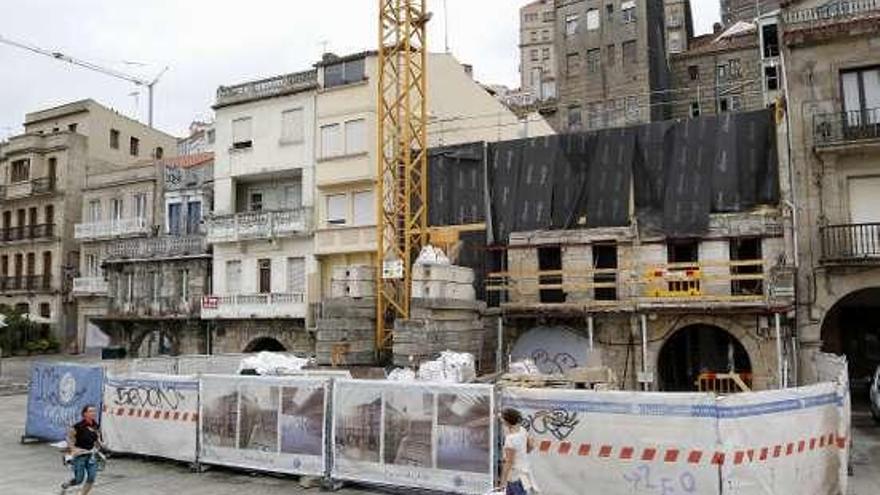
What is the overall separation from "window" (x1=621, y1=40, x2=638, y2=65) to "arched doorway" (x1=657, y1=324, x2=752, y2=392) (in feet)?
112

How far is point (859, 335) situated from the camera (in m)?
28.4

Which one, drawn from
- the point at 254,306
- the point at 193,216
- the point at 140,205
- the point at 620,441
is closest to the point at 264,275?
the point at 254,306

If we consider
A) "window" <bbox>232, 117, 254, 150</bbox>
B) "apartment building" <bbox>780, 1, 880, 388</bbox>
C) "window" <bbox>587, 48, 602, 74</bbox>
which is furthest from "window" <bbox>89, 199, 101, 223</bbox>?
"window" <bbox>587, 48, 602, 74</bbox>

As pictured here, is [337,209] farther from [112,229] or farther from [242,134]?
[112,229]

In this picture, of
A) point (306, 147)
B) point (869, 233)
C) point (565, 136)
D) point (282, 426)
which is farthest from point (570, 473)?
point (306, 147)

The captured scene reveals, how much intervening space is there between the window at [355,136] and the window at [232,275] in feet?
25.6

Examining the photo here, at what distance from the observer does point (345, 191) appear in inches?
1232

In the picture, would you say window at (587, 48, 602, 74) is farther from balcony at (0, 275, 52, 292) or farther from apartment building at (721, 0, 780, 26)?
balcony at (0, 275, 52, 292)

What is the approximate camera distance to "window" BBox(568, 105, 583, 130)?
→ 58700 millimetres

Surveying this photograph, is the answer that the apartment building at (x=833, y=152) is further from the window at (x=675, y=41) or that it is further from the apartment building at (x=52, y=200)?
the window at (x=675, y=41)

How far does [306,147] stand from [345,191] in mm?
2879

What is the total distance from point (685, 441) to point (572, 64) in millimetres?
53330

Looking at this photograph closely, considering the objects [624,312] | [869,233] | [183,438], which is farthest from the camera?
[624,312]

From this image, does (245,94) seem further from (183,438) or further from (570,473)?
(570,473)
